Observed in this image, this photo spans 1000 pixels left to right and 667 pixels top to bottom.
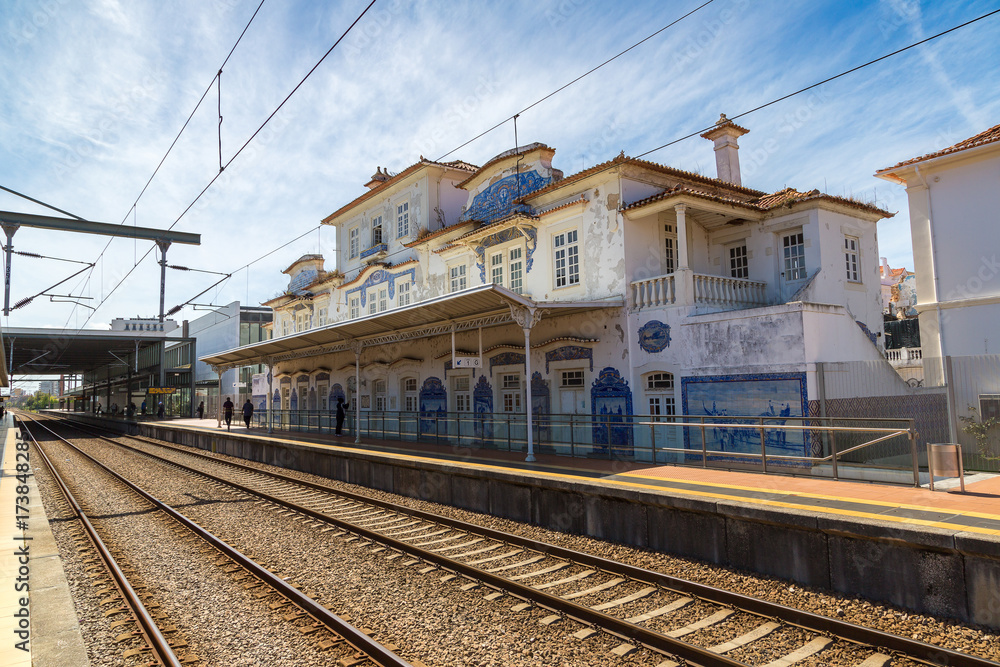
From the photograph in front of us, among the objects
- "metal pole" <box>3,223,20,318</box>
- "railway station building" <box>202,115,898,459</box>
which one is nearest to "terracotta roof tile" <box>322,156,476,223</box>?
"railway station building" <box>202,115,898,459</box>

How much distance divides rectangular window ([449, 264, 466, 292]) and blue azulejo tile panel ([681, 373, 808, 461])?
1007 cm

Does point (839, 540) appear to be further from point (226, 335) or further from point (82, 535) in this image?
point (226, 335)

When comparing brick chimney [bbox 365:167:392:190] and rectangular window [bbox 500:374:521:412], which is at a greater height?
brick chimney [bbox 365:167:392:190]

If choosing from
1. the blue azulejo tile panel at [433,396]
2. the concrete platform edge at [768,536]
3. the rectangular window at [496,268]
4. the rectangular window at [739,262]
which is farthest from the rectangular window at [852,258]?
the blue azulejo tile panel at [433,396]

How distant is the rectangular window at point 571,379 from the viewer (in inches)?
663

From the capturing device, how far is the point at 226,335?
2020 inches

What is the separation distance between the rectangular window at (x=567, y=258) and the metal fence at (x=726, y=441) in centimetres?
422

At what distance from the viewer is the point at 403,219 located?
1024 inches

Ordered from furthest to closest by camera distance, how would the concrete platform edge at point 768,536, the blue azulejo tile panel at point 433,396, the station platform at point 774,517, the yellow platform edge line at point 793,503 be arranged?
1. the blue azulejo tile panel at point 433,396
2. the yellow platform edge line at point 793,503
3. the station platform at point 774,517
4. the concrete platform edge at point 768,536

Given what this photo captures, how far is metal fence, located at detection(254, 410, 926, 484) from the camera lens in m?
9.05

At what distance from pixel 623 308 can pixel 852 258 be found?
274 inches

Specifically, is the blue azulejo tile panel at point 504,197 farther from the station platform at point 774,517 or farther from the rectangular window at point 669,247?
the station platform at point 774,517

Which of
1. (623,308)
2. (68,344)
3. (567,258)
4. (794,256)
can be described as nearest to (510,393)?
(567,258)

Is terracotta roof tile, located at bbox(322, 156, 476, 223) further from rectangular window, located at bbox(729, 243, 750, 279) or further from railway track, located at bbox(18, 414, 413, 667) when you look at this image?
railway track, located at bbox(18, 414, 413, 667)
